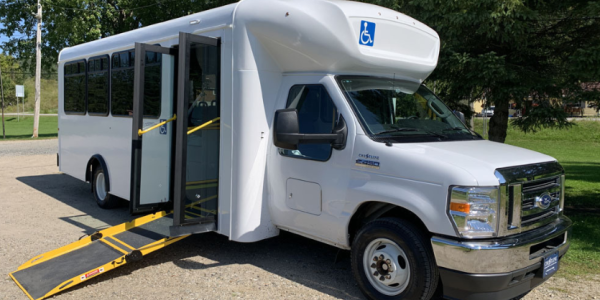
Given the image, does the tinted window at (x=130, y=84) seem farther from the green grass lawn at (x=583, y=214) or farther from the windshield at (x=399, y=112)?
the green grass lawn at (x=583, y=214)

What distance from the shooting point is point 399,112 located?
517 cm

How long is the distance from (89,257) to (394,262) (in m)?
3.33

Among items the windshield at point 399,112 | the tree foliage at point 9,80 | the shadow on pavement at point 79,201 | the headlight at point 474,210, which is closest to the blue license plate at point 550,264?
the headlight at point 474,210

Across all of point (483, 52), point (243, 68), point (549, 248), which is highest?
point (483, 52)

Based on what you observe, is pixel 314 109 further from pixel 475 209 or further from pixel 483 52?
pixel 483 52

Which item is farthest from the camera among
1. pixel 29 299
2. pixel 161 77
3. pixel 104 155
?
pixel 104 155

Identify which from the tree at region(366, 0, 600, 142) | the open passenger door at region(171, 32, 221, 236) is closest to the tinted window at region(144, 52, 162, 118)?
the open passenger door at region(171, 32, 221, 236)

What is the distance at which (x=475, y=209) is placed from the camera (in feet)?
12.9

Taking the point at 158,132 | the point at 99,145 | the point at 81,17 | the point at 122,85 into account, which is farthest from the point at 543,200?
the point at 81,17

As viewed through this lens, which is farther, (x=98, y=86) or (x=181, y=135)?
(x=98, y=86)

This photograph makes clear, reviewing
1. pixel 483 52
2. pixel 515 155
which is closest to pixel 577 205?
pixel 483 52

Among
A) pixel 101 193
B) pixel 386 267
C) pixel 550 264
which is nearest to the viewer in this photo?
pixel 550 264

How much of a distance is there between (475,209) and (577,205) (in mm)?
6432

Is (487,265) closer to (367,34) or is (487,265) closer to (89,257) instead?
(367,34)
